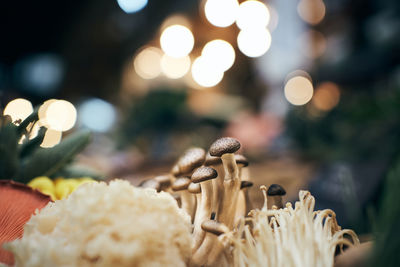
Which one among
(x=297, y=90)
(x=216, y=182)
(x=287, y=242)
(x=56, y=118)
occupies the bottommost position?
(x=287, y=242)

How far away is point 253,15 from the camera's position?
397cm

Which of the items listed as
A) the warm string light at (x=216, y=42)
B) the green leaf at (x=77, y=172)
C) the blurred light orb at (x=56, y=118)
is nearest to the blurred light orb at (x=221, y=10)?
the warm string light at (x=216, y=42)

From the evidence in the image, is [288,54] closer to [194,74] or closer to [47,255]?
[194,74]

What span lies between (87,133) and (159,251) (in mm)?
452

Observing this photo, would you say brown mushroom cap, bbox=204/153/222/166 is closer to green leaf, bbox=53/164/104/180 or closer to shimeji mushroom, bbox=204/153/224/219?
shimeji mushroom, bbox=204/153/224/219

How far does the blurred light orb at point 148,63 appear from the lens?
17.7 feet

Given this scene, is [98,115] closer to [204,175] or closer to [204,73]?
[204,73]

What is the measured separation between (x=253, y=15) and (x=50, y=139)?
3795mm

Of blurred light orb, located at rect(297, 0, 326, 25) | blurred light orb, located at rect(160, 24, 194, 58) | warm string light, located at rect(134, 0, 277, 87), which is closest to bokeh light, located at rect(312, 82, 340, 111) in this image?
warm string light, located at rect(134, 0, 277, 87)

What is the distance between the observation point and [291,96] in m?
4.86

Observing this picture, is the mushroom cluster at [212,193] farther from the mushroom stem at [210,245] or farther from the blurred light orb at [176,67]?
the blurred light orb at [176,67]

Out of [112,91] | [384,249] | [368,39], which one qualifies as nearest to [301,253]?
[384,249]

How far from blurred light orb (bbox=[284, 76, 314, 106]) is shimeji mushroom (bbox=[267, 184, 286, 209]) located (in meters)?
4.24

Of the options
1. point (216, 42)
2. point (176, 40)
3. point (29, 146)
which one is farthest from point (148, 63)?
point (29, 146)
